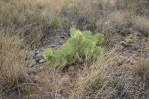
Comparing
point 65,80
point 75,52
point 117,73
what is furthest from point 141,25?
point 65,80

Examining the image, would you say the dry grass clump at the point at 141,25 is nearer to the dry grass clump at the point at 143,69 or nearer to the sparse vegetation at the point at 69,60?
the sparse vegetation at the point at 69,60

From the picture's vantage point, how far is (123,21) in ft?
25.2

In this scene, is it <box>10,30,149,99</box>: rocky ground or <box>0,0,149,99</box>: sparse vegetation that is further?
<box>10,30,149,99</box>: rocky ground

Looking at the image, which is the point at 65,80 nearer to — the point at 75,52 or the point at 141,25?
the point at 75,52

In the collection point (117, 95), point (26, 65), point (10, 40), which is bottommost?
point (117, 95)

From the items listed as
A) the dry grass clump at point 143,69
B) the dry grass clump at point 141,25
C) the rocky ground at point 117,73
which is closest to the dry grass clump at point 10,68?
the rocky ground at point 117,73

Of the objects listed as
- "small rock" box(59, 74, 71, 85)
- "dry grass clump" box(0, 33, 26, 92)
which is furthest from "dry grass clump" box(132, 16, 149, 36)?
"dry grass clump" box(0, 33, 26, 92)

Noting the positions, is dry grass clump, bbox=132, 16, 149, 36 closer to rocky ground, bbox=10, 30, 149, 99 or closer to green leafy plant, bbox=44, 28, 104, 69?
rocky ground, bbox=10, 30, 149, 99

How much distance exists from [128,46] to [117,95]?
2086 mm

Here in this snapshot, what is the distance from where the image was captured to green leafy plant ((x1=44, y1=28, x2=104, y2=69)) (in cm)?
465

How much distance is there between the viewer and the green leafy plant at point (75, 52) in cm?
465

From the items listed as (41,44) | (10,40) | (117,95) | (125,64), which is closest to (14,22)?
(41,44)

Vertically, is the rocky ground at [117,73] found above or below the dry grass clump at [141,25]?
below

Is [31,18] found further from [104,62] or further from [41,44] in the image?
[104,62]
